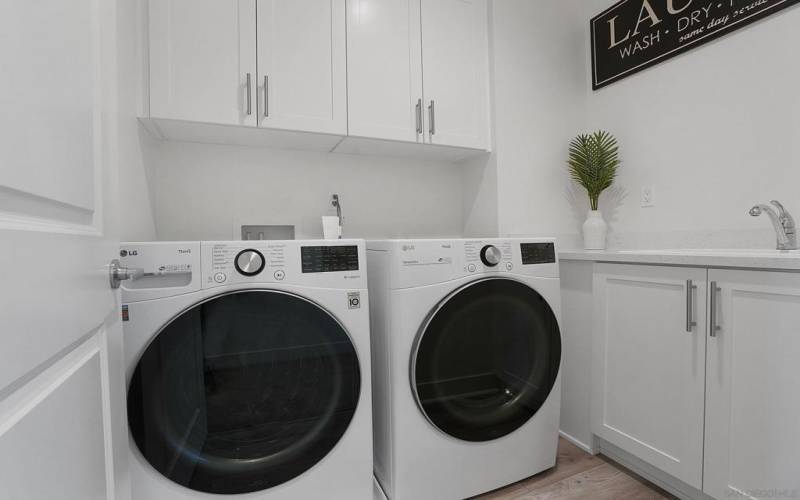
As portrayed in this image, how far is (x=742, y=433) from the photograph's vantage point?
1093mm

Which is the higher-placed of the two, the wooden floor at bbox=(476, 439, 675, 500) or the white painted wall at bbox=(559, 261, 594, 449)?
the white painted wall at bbox=(559, 261, 594, 449)

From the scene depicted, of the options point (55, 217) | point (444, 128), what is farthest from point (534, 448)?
point (55, 217)

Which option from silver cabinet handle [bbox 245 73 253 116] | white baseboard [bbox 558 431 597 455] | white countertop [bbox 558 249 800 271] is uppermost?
silver cabinet handle [bbox 245 73 253 116]

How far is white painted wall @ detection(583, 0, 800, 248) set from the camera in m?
1.42

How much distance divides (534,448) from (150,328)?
4.60 ft

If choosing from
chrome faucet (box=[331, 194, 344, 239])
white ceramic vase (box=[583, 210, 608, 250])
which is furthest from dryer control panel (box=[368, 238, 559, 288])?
white ceramic vase (box=[583, 210, 608, 250])

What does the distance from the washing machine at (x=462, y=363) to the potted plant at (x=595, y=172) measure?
619mm

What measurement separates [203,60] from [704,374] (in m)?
2.08

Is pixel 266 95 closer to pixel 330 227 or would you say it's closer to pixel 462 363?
pixel 330 227

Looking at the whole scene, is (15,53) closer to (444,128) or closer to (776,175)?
(444,128)

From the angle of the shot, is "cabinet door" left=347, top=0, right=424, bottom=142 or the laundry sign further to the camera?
"cabinet door" left=347, top=0, right=424, bottom=142

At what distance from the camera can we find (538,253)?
1.45 m

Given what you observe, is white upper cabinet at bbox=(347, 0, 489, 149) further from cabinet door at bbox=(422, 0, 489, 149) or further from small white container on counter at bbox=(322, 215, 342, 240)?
small white container on counter at bbox=(322, 215, 342, 240)

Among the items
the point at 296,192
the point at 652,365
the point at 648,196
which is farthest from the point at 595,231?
the point at 296,192
